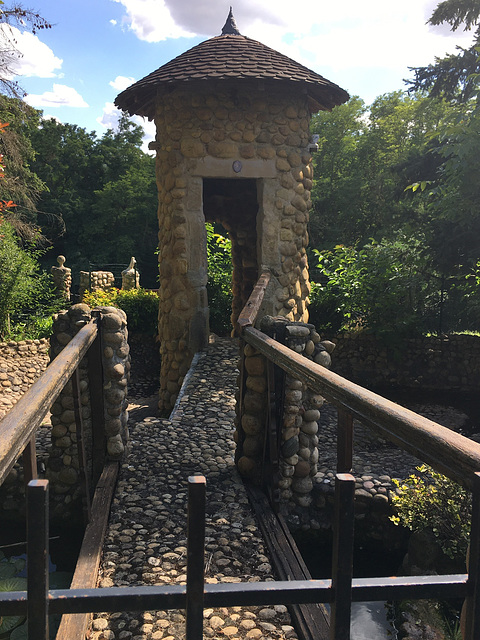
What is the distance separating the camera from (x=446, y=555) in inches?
145

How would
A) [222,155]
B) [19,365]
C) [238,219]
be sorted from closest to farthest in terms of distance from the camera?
[222,155] → [19,365] → [238,219]

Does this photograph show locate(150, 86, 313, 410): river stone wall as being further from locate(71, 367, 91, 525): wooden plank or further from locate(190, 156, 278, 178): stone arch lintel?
locate(71, 367, 91, 525): wooden plank

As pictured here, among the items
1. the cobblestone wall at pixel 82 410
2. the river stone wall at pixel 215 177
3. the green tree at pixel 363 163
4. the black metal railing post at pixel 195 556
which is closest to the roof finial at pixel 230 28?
Result: the river stone wall at pixel 215 177

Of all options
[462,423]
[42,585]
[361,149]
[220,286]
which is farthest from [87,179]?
[42,585]

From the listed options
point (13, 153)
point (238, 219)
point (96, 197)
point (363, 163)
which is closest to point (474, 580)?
point (238, 219)

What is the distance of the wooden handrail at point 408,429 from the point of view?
118cm

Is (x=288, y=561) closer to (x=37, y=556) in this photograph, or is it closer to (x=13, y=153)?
(x=37, y=556)

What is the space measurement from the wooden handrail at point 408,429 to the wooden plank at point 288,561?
1.05 meters

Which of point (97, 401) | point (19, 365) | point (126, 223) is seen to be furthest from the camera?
point (126, 223)

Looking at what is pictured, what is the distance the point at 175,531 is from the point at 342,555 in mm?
2090

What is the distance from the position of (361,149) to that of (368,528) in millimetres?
20002

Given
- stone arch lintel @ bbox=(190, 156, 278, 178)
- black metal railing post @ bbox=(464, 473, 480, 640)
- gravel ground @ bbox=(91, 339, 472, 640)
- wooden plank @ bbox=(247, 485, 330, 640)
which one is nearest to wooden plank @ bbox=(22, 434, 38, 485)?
gravel ground @ bbox=(91, 339, 472, 640)

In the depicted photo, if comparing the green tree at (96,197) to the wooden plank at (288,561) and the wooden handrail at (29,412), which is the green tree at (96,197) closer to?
the wooden plank at (288,561)

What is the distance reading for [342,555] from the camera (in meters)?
1.21
